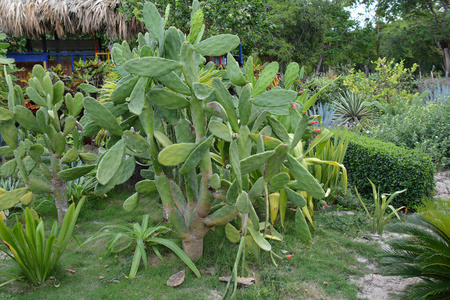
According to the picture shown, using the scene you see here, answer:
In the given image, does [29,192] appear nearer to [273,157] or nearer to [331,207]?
[273,157]

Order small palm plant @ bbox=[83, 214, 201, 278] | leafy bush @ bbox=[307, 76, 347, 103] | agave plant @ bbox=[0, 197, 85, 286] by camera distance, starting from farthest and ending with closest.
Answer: leafy bush @ bbox=[307, 76, 347, 103], small palm plant @ bbox=[83, 214, 201, 278], agave plant @ bbox=[0, 197, 85, 286]

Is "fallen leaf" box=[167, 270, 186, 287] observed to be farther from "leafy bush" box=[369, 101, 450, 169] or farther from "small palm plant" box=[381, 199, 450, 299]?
"leafy bush" box=[369, 101, 450, 169]

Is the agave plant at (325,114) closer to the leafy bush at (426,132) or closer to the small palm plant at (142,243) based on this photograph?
the leafy bush at (426,132)

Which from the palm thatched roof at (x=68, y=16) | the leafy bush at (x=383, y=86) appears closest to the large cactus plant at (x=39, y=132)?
the leafy bush at (x=383, y=86)

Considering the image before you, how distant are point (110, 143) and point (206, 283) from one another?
123 centimetres

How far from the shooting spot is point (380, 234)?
3.52 metres

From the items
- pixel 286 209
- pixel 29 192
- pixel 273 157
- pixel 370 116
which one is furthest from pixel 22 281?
pixel 370 116

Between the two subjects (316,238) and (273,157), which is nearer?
(273,157)

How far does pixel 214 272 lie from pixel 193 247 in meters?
0.25

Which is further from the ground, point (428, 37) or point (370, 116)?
point (428, 37)

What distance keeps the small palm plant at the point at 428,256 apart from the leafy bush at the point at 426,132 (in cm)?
319

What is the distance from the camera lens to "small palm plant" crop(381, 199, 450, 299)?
→ 2148 millimetres

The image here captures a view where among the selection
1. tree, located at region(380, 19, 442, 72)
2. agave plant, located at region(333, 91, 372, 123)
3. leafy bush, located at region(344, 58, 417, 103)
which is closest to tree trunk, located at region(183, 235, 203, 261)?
agave plant, located at region(333, 91, 372, 123)

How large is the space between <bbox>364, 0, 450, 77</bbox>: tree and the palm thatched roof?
19679 millimetres
